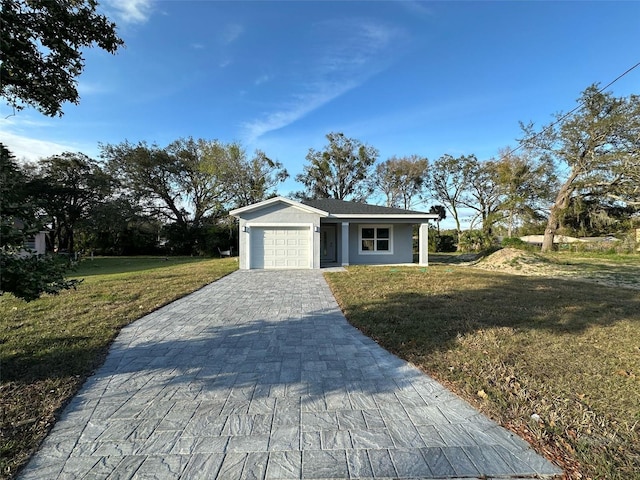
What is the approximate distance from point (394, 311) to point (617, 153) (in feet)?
80.0

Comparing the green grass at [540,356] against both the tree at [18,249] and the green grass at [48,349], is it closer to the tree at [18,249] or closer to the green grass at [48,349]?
the green grass at [48,349]

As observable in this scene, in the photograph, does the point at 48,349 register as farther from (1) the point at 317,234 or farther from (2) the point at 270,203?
(1) the point at 317,234

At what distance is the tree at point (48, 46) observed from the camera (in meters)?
2.73

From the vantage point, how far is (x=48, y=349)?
3.78 metres

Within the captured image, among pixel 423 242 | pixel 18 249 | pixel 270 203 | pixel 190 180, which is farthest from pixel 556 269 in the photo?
pixel 190 180

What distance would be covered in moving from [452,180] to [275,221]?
88.8 feet

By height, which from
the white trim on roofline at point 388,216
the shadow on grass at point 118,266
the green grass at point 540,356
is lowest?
the green grass at point 540,356

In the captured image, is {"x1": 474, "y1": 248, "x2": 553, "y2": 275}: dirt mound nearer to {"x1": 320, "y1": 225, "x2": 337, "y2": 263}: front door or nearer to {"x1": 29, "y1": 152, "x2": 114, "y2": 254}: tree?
{"x1": 320, "y1": 225, "x2": 337, "y2": 263}: front door

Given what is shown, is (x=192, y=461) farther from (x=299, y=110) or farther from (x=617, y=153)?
(x=617, y=153)

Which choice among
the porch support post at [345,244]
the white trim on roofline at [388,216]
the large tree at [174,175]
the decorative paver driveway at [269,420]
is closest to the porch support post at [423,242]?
the white trim on roofline at [388,216]

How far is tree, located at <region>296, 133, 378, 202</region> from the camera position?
3403 cm

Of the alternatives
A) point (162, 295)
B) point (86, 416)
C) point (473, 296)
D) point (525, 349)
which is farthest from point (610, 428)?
point (162, 295)

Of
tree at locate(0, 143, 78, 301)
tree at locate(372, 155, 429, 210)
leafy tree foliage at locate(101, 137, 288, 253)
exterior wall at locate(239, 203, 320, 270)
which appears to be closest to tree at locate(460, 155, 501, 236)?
tree at locate(372, 155, 429, 210)

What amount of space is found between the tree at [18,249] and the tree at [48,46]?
91 centimetres
